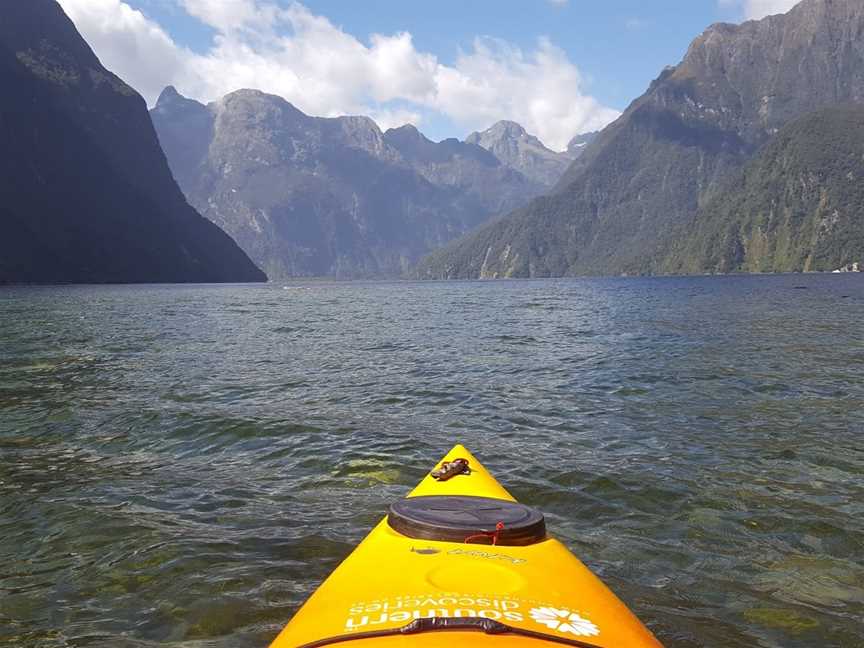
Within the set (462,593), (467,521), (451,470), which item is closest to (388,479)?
(451,470)

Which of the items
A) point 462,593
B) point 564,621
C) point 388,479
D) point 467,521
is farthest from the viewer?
point 388,479

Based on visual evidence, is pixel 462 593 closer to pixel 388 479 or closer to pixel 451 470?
pixel 451 470

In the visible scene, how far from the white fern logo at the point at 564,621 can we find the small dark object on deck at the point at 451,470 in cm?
398

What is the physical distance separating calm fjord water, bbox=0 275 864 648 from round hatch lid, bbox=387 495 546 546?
164 centimetres

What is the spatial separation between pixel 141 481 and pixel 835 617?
10.0 meters

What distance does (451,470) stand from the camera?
8281 millimetres

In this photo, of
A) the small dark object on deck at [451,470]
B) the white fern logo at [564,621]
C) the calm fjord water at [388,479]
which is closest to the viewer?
the white fern logo at [564,621]

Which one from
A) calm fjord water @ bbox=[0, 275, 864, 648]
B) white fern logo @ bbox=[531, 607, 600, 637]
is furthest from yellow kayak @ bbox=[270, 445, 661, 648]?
calm fjord water @ bbox=[0, 275, 864, 648]

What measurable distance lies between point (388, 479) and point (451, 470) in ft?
9.11

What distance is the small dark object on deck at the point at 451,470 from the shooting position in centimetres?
820

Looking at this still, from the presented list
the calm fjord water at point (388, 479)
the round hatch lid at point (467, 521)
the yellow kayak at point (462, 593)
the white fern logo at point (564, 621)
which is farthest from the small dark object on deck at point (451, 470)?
the white fern logo at point (564, 621)

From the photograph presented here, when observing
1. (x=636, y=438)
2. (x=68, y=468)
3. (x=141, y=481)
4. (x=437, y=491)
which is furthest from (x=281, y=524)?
(x=636, y=438)

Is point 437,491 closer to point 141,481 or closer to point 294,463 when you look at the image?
point 294,463

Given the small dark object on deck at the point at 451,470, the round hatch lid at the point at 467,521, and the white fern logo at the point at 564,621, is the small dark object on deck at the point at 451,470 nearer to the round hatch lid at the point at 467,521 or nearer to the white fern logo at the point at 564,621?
the round hatch lid at the point at 467,521
